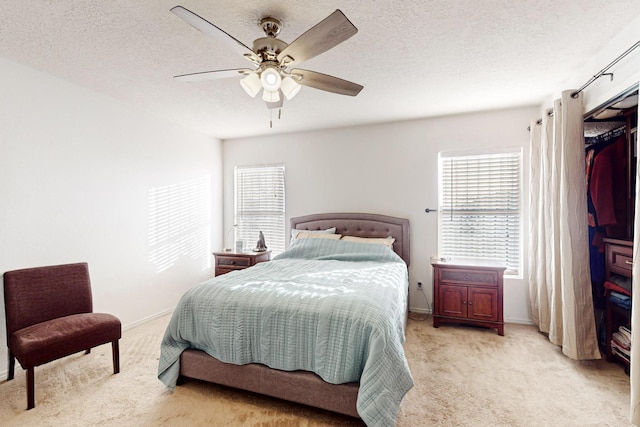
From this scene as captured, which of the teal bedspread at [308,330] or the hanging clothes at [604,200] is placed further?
the hanging clothes at [604,200]

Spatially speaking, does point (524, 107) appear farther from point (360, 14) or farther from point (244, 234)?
point (244, 234)

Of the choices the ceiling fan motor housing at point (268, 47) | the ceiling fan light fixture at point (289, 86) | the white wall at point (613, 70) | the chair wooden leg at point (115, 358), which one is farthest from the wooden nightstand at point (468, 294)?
the chair wooden leg at point (115, 358)

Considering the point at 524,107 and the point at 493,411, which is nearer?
the point at 493,411

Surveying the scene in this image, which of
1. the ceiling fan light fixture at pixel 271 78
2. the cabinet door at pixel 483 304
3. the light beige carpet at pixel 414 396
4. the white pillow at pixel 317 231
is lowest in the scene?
the light beige carpet at pixel 414 396

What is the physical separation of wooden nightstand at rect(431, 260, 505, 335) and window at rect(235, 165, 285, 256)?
7.96 feet

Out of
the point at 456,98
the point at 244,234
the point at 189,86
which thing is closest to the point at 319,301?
the point at 189,86

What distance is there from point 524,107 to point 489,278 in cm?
205

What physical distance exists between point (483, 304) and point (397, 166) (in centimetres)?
196

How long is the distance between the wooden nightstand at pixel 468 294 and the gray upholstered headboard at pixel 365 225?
581mm

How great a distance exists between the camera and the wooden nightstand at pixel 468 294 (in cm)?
334

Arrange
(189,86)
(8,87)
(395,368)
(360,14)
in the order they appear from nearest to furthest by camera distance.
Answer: (395,368), (360,14), (8,87), (189,86)

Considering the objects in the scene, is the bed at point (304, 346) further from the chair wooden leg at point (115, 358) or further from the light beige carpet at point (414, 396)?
the chair wooden leg at point (115, 358)

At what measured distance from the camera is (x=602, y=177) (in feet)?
8.62

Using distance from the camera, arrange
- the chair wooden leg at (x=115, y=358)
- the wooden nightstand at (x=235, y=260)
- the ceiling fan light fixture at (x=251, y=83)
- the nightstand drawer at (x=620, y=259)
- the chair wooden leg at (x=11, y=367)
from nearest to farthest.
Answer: the ceiling fan light fixture at (x=251, y=83) → the nightstand drawer at (x=620, y=259) → the chair wooden leg at (x=11, y=367) → the chair wooden leg at (x=115, y=358) → the wooden nightstand at (x=235, y=260)
